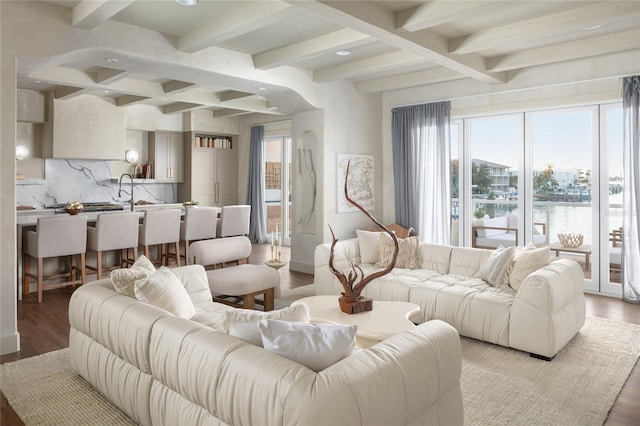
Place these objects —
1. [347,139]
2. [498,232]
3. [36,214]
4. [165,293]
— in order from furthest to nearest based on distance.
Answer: [36,214] → [347,139] → [498,232] → [165,293]

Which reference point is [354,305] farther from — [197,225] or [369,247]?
[197,225]

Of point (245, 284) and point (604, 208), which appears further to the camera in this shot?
point (604, 208)

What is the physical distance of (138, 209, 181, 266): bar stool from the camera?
593 cm

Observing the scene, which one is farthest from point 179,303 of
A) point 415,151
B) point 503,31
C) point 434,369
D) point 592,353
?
point 415,151

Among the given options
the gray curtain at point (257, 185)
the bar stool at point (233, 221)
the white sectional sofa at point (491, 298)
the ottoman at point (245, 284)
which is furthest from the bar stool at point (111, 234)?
the gray curtain at point (257, 185)

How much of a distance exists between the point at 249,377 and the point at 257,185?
26.7ft

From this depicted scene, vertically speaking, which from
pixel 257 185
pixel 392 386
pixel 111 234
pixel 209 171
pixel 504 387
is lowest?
pixel 504 387

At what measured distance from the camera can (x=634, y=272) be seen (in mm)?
5035

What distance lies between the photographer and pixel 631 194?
5.02 m

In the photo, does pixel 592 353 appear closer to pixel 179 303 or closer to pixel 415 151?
pixel 179 303

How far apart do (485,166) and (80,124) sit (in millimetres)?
6629

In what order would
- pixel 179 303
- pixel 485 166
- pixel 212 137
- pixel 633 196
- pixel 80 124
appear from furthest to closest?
pixel 212 137 → pixel 80 124 → pixel 485 166 → pixel 633 196 → pixel 179 303

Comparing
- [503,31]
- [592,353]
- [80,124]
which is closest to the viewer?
[592,353]

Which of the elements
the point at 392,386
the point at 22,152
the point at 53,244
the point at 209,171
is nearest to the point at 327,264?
the point at 53,244
